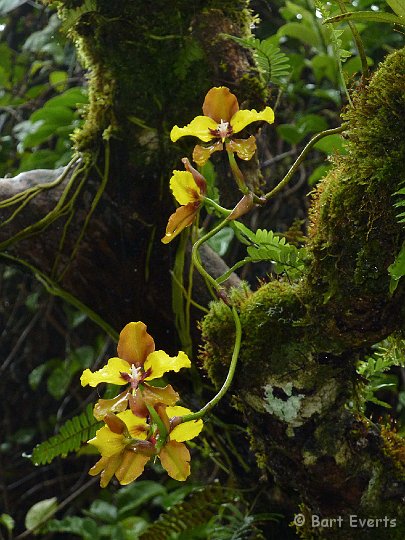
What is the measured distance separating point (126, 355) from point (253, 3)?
1.63 meters

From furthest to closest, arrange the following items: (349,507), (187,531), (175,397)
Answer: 1. (187,531)
2. (349,507)
3. (175,397)

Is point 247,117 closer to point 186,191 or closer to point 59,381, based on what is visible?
point 186,191

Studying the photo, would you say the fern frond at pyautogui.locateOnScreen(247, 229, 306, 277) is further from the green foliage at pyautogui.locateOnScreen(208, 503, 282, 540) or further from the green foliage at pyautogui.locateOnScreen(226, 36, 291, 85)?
the green foliage at pyautogui.locateOnScreen(208, 503, 282, 540)

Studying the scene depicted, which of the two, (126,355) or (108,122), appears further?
(108,122)

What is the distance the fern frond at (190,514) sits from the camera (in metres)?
1.37

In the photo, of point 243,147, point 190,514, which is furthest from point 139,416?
point 190,514

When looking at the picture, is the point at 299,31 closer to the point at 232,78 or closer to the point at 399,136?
the point at 232,78

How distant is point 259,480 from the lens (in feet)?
4.25

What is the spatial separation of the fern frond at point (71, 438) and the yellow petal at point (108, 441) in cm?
60

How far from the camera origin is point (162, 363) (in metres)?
0.76

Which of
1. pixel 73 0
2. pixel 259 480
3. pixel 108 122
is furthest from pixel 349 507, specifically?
pixel 73 0

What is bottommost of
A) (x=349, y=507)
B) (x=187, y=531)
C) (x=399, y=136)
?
(x=187, y=531)

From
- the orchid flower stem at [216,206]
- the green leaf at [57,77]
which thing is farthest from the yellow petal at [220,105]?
the green leaf at [57,77]

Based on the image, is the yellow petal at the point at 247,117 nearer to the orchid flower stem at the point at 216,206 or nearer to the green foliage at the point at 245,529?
the orchid flower stem at the point at 216,206
